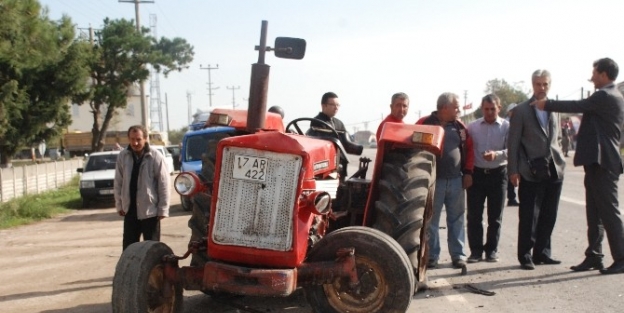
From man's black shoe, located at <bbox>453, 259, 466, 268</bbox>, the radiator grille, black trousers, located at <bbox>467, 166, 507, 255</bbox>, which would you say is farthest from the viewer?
black trousers, located at <bbox>467, 166, 507, 255</bbox>

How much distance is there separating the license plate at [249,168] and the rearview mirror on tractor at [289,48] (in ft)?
3.73

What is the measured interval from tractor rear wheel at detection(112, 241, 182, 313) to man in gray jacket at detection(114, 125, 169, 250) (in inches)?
82.2

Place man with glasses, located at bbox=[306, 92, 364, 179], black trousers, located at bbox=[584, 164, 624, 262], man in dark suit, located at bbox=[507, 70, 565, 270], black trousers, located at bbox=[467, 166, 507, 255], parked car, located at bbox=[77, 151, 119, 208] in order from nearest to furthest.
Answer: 1. man with glasses, located at bbox=[306, 92, 364, 179]
2. black trousers, located at bbox=[584, 164, 624, 262]
3. man in dark suit, located at bbox=[507, 70, 565, 270]
4. black trousers, located at bbox=[467, 166, 507, 255]
5. parked car, located at bbox=[77, 151, 119, 208]

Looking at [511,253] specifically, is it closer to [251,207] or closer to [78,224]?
[251,207]

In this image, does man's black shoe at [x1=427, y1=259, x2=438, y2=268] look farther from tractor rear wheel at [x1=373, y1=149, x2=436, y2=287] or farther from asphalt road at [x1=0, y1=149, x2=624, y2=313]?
tractor rear wheel at [x1=373, y1=149, x2=436, y2=287]

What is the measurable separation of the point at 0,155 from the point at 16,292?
17648 mm

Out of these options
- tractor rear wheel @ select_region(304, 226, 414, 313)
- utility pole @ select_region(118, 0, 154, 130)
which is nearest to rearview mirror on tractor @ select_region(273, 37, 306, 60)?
tractor rear wheel @ select_region(304, 226, 414, 313)

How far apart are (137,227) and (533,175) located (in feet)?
13.9

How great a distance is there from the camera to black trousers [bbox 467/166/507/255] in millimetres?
8164

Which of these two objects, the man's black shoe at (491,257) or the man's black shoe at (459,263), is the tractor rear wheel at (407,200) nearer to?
the man's black shoe at (459,263)

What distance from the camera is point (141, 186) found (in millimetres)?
7266

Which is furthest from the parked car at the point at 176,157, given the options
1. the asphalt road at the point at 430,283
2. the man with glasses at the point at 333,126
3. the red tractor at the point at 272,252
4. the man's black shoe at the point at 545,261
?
the red tractor at the point at 272,252

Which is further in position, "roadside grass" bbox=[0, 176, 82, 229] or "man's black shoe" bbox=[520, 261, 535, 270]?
"roadside grass" bbox=[0, 176, 82, 229]

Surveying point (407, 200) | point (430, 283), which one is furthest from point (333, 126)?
point (430, 283)
